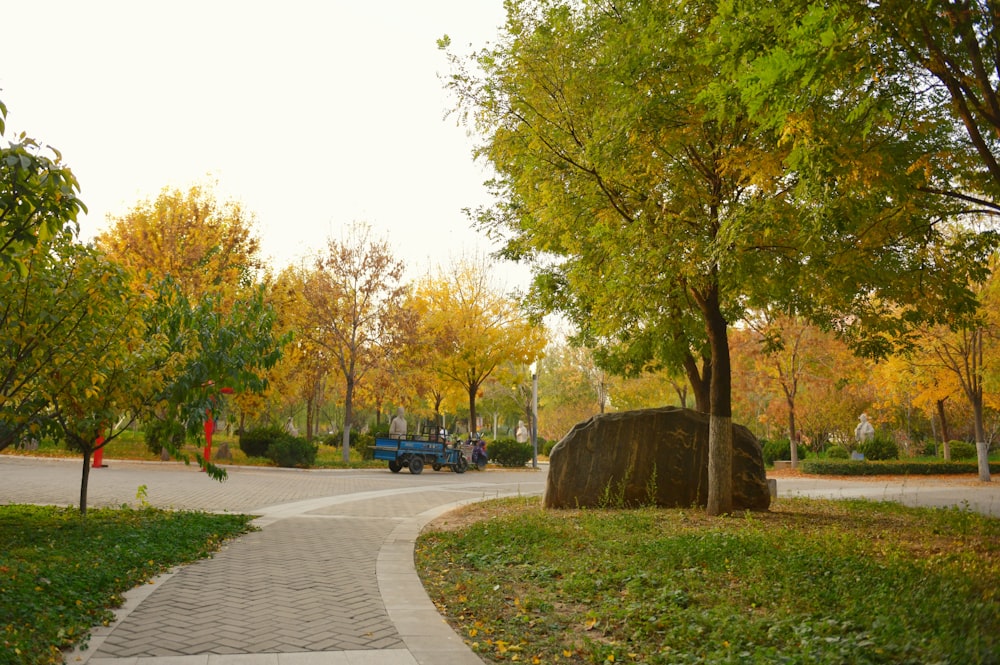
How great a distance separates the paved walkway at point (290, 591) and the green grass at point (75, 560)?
0.71ft

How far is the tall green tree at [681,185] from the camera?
8.62m

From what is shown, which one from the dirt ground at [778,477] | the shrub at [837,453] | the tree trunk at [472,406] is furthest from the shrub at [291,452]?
the shrub at [837,453]

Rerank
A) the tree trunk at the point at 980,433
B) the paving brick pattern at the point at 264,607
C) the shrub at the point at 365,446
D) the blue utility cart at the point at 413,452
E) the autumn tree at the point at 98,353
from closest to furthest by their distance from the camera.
A: the paving brick pattern at the point at 264,607
the autumn tree at the point at 98,353
the tree trunk at the point at 980,433
the blue utility cart at the point at 413,452
the shrub at the point at 365,446

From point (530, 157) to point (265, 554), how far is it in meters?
6.32

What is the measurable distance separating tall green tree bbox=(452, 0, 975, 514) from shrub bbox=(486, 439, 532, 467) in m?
20.0

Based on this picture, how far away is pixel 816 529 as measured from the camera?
9.63 metres

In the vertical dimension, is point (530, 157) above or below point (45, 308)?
above

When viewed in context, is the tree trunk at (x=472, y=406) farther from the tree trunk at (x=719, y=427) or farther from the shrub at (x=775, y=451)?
the tree trunk at (x=719, y=427)

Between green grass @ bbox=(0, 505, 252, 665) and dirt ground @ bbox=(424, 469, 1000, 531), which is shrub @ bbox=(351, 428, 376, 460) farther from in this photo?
green grass @ bbox=(0, 505, 252, 665)

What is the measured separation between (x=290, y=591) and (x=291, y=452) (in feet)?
61.7

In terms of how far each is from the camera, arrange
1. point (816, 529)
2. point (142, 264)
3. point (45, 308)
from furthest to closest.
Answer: point (142, 264), point (816, 529), point (45, 308)

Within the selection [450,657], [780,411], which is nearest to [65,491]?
[450,657]

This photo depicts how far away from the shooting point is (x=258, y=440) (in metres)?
26.1

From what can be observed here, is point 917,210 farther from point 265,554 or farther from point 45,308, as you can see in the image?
point 45,308
